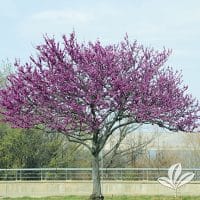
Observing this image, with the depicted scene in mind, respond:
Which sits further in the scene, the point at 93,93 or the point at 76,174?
the point at 76,174

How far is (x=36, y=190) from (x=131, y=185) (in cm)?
514

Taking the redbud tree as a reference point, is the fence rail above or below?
below

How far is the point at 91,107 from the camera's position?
2100cm

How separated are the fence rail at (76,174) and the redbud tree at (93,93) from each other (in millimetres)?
9811

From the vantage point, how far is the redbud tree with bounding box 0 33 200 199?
68.6 feet

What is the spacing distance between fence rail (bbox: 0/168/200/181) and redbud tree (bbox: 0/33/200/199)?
9811 mm

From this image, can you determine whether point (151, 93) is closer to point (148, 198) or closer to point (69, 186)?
point (148, 198)

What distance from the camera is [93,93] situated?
2077 cm

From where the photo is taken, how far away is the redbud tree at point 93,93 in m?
20.9

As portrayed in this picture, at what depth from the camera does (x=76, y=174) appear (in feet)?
108

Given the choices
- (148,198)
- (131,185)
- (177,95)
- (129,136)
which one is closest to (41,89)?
(177,95)

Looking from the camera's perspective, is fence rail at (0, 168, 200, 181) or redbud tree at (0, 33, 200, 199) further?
fence rail at (0, 168, 200, 181)

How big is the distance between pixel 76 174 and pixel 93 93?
42.3ft

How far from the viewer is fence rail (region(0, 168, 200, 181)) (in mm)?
31625
